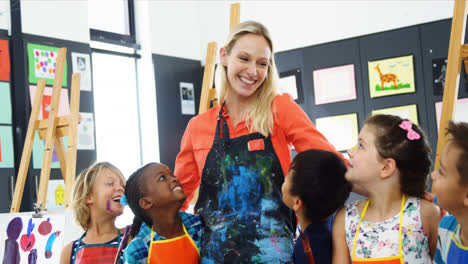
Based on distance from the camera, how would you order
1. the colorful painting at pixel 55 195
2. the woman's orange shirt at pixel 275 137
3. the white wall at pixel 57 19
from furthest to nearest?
the white wall at pixel 57 19
the colorful painting at pixel 55 195
the woman's orange shirt at pixel 275 137

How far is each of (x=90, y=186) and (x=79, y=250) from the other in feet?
1.03

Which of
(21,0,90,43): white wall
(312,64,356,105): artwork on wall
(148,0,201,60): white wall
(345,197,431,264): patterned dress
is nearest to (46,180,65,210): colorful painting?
(21,0,90,43): white wall

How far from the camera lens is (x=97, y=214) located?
2459mm

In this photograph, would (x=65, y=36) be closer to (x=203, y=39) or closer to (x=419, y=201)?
(x=203, y=39)

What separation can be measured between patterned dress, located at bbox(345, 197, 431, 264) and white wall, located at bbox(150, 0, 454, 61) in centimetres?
427

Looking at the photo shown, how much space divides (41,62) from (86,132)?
2.90 feet

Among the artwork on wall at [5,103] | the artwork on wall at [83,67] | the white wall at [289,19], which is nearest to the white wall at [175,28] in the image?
the white wall at [289,19]

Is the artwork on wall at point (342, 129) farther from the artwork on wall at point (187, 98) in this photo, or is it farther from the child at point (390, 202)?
the child at point (390, 202)

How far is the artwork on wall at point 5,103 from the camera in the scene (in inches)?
190

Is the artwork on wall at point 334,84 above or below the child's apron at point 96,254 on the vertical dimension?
above

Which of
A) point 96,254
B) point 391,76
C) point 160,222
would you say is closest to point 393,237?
point 160,222

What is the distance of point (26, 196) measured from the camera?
4.91 metres

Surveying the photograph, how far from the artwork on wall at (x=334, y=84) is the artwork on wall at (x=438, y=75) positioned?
85 centimetres

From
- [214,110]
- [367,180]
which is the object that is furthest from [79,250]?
[367,180]
